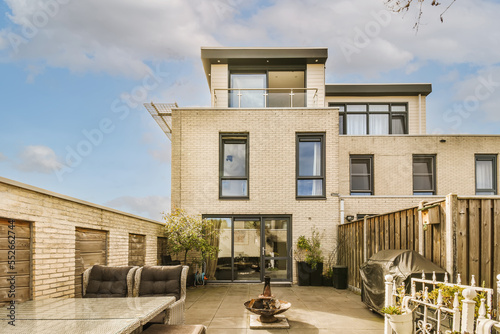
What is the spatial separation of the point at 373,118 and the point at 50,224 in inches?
547

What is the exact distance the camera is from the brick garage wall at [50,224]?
169 inches

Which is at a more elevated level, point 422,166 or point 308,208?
point 422,166

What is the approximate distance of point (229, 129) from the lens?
12.5 meters

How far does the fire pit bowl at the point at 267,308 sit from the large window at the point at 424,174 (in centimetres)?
947

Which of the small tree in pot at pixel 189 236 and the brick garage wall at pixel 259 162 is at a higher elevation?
the brick garage wall at pixel 259 162

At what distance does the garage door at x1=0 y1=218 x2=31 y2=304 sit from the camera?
4.09 m

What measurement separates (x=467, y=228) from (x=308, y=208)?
22.3ft

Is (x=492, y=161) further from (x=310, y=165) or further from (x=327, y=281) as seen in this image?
(x=327, y=281)

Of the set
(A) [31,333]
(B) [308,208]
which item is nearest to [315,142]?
(B) [308,208]

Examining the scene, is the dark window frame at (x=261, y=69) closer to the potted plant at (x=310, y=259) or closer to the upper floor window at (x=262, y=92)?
the upper floor window at (x=262, y=92)

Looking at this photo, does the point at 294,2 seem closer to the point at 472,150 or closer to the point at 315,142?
the point at 315,142

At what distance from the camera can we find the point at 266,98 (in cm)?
1334

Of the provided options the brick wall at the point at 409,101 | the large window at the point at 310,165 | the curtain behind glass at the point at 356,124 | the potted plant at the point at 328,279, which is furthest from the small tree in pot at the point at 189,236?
the brick wall at the point at 409,101

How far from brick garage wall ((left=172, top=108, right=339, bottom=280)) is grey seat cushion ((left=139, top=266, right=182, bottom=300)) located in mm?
6470
